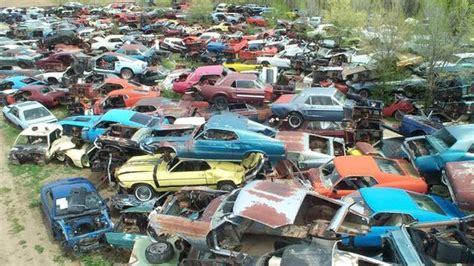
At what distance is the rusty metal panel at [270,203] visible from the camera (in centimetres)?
721

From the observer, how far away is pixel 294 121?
15234 millimetres

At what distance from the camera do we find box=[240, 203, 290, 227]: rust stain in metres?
7.13

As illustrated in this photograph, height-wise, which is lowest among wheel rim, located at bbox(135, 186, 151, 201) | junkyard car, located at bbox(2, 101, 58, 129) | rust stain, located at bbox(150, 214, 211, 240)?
wheel rim, located at bbox(135, 186, 151, 201)

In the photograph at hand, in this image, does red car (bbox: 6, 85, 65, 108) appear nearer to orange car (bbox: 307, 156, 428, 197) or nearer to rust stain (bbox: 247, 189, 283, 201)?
orange car (bbox: 307, 156, 428, 197)

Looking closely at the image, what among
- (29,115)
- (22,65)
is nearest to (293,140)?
(29,115)

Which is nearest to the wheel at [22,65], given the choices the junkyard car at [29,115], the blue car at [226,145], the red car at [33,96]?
the red car at [33,96]

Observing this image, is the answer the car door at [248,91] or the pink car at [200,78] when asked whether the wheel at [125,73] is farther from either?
the car door at [248,91]

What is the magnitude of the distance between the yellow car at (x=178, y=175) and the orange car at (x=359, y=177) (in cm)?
186

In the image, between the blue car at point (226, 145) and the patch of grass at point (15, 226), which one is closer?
the patch of grass at point (15, 226)

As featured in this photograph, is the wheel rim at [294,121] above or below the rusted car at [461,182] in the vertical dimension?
below

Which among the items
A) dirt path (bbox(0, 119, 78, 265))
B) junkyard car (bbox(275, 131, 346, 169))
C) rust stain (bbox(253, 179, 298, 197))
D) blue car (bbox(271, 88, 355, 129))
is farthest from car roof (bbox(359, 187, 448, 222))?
dirt path (bbox(0, 119, 78, 265))

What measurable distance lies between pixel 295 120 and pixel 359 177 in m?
5.37

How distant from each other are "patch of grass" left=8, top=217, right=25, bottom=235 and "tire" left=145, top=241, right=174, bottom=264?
407 centimetres

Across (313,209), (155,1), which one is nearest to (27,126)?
(313,209)
